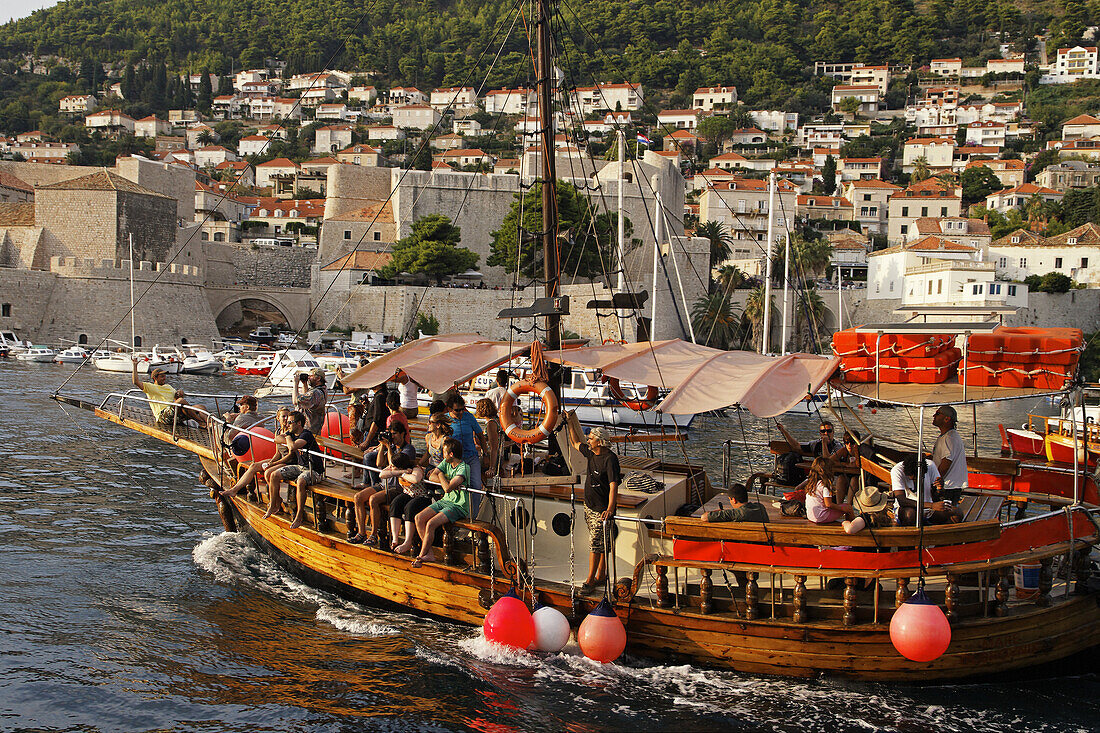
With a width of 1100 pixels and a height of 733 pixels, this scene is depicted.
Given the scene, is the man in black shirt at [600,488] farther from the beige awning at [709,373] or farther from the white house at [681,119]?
the white house at [681,119]

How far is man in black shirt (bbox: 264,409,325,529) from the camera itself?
8.69 metres

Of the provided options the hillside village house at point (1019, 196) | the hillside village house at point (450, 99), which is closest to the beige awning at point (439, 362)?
the hillside village house at point (1019, 196)

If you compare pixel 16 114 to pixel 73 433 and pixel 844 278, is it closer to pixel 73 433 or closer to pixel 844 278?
pixel 844 278

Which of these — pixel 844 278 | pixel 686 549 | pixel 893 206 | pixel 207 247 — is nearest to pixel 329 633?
pixel 686 549

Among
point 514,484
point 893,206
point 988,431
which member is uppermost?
point 893,206

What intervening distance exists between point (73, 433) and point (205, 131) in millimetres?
93652

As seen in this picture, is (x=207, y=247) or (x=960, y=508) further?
(x=207, y=247)

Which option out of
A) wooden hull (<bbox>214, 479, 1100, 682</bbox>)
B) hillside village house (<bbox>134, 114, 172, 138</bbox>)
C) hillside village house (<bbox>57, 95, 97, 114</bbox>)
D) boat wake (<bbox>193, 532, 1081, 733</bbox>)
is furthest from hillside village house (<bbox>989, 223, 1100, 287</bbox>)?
hillside village house (<bbox>57, 95, 97, 114</bbox>)

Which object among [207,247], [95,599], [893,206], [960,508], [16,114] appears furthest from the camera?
[16,114]

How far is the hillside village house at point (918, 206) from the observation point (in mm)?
65438

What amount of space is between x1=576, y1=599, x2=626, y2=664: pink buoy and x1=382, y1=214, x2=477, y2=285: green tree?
137ft

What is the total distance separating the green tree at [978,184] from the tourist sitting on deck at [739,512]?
75.0 m

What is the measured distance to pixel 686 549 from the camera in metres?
6.69

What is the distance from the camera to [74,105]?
4203 inches
